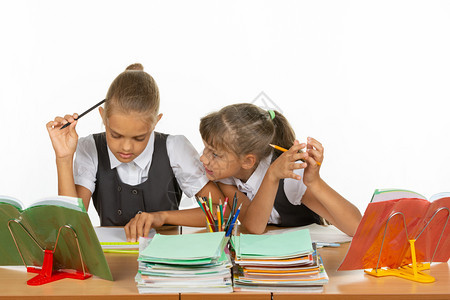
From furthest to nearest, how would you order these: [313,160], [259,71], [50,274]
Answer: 1. [259,71]
2. [313,160]
3. [50,274]

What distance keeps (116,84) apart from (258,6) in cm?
178

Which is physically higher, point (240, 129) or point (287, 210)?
point (240, 129)

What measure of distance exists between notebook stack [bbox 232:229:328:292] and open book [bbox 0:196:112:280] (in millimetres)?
323

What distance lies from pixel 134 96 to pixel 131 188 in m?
0.40

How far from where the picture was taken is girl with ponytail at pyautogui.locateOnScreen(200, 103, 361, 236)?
177cm

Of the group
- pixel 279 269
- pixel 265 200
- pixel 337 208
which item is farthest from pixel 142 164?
pixel 279 269

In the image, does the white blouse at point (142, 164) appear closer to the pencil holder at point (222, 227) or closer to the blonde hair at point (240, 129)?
the blonde hair at point (240, 129)

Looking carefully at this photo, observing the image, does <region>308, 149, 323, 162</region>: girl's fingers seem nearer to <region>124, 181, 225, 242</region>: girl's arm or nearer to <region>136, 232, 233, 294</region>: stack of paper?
<region>124, 181, 225, 242</region>: girl's arm

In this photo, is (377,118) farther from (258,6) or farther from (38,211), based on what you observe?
(38,211)

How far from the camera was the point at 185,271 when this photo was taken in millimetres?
1312

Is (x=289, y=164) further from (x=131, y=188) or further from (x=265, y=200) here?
(x=131, y=188)

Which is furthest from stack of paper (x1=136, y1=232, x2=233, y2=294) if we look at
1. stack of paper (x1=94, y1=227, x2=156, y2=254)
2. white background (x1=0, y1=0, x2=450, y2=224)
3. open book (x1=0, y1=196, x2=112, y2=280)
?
white background (x1=0, y1=0, x2=450, y2=224)

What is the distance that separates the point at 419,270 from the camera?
1.46 meters

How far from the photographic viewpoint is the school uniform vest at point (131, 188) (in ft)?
6.97
